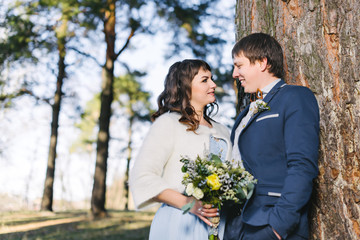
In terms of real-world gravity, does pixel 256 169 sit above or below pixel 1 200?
above

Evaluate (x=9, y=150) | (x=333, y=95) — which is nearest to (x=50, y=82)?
(x=9, y=150)

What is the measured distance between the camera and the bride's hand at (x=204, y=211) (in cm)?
273

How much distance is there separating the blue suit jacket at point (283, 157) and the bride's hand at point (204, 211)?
0.24m

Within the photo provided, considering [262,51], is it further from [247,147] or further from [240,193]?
[240,193]

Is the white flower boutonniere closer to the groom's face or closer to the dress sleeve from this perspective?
the groom's face

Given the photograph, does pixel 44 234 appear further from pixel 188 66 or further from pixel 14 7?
pixel 14 7

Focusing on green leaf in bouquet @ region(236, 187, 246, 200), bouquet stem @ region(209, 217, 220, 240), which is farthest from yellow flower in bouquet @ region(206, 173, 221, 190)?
bouquet stem @ region(209, 217, 220, 240)

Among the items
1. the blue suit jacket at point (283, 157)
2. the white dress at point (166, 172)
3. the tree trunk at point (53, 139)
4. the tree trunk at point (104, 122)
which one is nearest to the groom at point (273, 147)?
the blue suit jacket at point (283, 157)

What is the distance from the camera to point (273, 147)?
257 cm

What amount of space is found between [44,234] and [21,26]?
8.60 m

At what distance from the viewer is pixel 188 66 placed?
3566mm

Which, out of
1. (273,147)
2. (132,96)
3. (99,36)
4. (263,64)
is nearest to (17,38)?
(99,36)

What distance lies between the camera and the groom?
228 centimetres

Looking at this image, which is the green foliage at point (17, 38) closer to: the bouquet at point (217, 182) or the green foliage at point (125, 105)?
the green foliage at point (125, 105)
